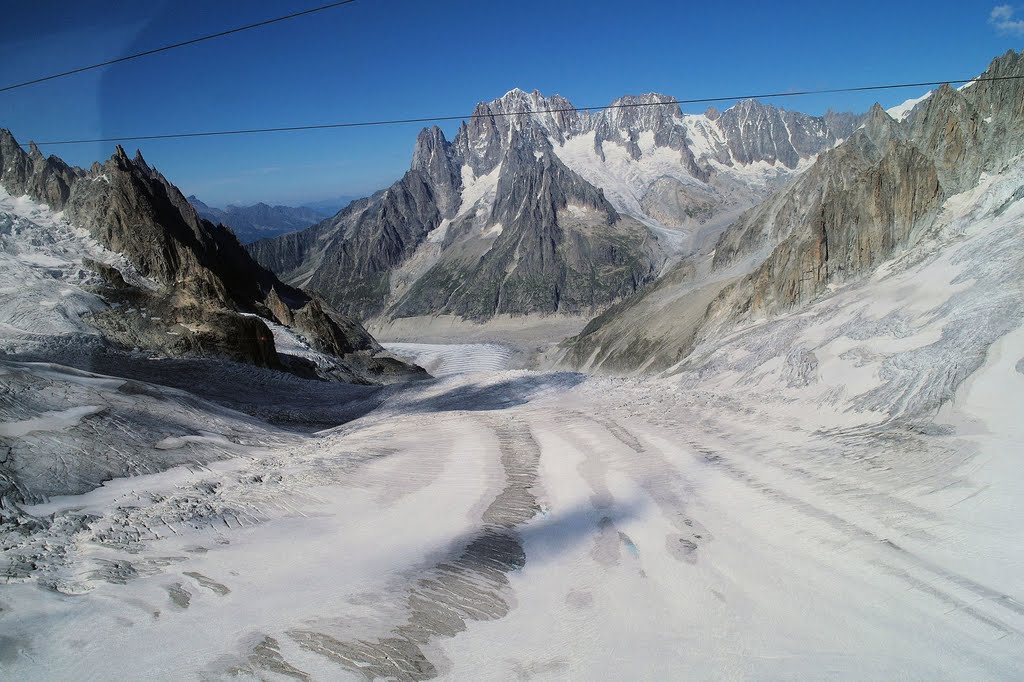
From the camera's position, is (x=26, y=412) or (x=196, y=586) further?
(x=26, y=412)

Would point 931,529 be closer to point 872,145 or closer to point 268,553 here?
point 268,553

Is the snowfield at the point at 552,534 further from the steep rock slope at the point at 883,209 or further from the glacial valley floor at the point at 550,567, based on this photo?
the steep rock slope at the point at 883,209

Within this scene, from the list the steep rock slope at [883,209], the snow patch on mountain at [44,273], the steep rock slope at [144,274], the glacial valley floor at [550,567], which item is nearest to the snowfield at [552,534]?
the glacial valley floor at [550,567]

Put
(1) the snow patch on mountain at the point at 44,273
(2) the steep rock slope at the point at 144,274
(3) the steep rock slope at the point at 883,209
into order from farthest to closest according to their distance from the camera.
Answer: (3) the steep rock slope at the point at 883,209 → (2) the steep rock slope at the point at 144,274 → (1) the snow patch on mountain at the point at 44,273

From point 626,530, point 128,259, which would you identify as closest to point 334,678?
point 626,530

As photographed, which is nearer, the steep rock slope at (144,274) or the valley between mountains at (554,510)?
the valley between mountains at (554,510)

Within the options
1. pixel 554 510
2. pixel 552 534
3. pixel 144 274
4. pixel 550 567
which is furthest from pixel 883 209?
pixel 144 274
